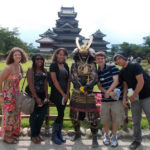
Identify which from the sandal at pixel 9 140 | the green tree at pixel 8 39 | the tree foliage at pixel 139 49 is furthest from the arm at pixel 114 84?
the tree foliage at pixel 139 49

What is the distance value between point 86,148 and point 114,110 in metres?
0.92

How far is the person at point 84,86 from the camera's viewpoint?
3479mm

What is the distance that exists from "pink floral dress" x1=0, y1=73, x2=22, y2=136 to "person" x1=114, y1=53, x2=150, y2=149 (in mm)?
2055

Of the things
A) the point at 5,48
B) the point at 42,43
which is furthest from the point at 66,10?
the point at 5,48

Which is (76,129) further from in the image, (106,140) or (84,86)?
(84,86)

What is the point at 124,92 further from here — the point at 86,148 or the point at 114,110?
the point at 86,148

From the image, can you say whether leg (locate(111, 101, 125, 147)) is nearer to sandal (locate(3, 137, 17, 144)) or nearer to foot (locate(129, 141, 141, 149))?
foot (locate(129, 141, 141, 149))

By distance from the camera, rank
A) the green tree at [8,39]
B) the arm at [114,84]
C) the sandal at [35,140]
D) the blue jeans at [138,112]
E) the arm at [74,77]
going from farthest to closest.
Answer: the green tree at [8,39] → the sandal at [35,140] → the arm at [74,77] → the arm at [114,84] → the blue jeans at [138,112]

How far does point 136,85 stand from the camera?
10.5 ft

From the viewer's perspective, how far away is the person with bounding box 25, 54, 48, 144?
345cm

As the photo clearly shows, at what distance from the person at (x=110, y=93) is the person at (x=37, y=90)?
1.14 m

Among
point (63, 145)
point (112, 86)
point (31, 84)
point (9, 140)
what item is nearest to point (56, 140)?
point (63, 145)

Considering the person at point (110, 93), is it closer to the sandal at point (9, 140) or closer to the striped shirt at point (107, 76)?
the striped shirt at point (107, 76)

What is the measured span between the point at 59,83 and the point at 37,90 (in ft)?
1.51
